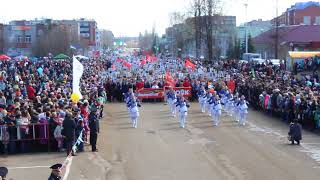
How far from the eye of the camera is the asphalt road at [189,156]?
56.6 ft

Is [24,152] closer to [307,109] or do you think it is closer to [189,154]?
[189,154]

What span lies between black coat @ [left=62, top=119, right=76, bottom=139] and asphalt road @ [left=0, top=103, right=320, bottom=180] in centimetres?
83

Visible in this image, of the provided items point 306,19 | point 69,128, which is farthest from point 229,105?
point 306,19

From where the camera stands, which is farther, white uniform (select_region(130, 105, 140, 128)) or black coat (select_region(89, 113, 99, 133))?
white uniform (select_region(130, 105, 140, 128))

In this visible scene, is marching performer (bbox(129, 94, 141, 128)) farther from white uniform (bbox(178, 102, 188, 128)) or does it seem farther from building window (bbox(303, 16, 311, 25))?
building window (bbox(303, 16, 311, 25))

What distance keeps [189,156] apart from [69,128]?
13.8 ft

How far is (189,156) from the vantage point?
20.1 m

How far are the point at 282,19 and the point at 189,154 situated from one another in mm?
113676

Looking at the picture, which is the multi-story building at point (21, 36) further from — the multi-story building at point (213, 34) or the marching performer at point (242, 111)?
the marching performer at point (242, 111)

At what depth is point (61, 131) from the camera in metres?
20.1

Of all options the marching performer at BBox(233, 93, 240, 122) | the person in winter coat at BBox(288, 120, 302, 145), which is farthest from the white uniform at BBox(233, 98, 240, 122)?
the person in winter coat at BBox(288, 120, 302, 145)

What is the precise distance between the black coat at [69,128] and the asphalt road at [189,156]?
32.6 inches

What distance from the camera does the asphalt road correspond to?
17.2 meters

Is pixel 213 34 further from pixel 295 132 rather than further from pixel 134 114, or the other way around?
pixel 295 132
